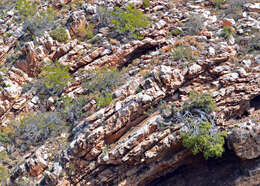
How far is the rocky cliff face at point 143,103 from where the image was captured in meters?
12.0

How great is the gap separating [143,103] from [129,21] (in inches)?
324

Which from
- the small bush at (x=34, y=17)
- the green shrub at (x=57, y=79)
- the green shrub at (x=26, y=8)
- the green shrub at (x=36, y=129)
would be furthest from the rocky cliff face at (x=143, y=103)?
the green shrub at (x=26, y=8)

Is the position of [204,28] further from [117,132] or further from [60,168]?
[60,168]

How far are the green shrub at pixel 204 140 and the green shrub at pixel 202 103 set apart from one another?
34.2 inches

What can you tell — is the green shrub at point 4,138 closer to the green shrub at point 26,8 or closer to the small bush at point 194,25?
the green shrub at point 26,8

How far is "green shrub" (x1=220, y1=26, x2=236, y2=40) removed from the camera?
51.5ft

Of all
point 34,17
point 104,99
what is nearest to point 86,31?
point 34,17

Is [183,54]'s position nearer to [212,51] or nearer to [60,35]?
[212,51]

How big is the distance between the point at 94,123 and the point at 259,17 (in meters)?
13.8

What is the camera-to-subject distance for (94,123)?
1280cm

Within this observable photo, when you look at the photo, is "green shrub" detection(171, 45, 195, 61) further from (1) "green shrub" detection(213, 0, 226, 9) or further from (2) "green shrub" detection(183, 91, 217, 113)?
(1) "green shrub" detection(213, 0, 226, 9)

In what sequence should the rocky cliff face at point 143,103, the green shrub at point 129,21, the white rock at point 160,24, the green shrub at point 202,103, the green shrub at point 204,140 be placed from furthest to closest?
1. the green shrub at point 129,21
2. the white rock at point 160,24
3. the green shrub at point 202,103
4. the rocky cliff face at point 143,103
5. the green shrub at point 204,140

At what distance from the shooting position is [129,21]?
1847 centimetres

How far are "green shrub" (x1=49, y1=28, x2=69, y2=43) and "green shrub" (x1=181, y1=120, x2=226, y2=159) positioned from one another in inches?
463
